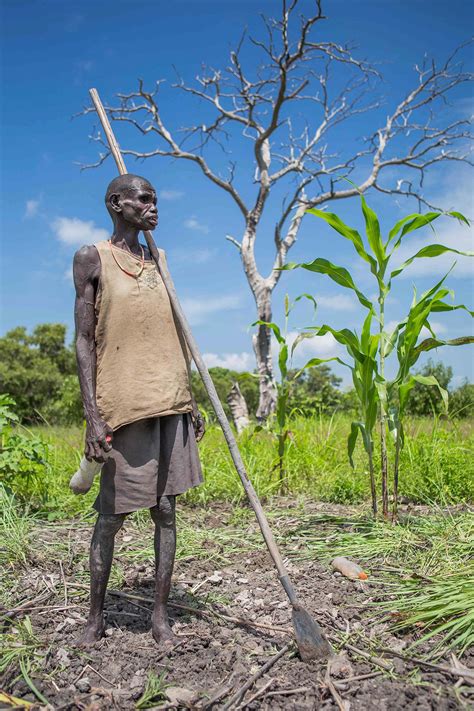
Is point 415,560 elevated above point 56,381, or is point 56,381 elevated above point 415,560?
point 56,381

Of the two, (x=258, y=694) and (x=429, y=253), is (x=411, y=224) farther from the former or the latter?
(x=258, y=694)

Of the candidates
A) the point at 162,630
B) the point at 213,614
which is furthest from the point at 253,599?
the point at 162,630

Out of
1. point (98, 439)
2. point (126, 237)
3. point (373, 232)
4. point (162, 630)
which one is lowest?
point (162, 630)

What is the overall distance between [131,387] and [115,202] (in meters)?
0.77

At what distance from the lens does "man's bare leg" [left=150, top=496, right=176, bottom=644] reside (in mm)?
2510

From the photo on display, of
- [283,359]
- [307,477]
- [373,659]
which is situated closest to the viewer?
[373,659]

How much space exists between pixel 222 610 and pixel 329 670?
73 centimetres

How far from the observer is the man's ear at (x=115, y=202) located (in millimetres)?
2506

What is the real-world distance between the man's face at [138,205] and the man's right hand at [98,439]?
82cm

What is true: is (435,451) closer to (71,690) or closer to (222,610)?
(222,610)

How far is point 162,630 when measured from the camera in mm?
2527

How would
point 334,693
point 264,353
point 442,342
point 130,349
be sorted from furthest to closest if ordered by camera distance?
point 264,353
point 442,342
point 130,349
point 334,693

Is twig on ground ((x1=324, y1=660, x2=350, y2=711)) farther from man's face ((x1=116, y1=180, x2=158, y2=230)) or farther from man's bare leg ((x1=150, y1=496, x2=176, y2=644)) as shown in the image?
man's face ((x1=116, y1=180, x2=158, y2=230))

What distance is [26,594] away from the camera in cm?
303
